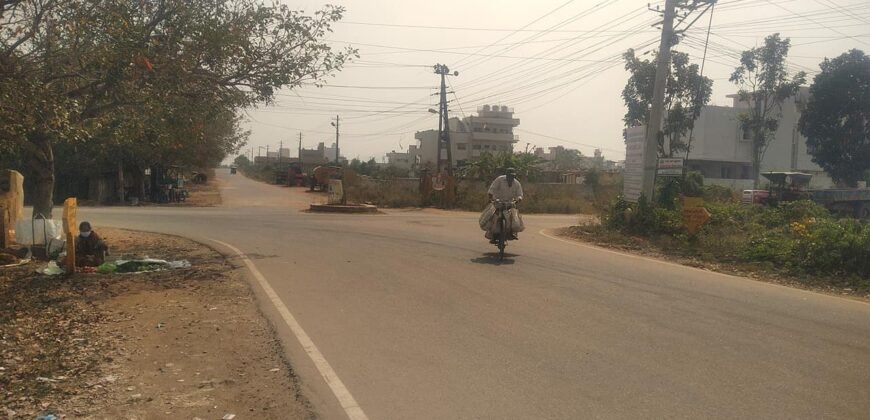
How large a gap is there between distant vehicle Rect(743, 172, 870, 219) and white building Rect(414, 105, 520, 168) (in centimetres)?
7528

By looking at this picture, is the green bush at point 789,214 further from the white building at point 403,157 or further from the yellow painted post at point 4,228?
the white building at point 403,157

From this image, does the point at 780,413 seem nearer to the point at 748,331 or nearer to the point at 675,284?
the point at 748,331

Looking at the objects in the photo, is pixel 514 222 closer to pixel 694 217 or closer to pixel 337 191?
pixel 694 217

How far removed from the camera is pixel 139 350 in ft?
20.4

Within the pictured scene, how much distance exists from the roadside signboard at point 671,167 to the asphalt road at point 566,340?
→ 17.7 ft

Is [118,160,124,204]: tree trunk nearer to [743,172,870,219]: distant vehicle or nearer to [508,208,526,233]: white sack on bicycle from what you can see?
[508,208,526,233]: white sack on bicycle

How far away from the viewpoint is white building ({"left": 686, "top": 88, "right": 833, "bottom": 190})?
1984 inches

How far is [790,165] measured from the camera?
53719 millimetres

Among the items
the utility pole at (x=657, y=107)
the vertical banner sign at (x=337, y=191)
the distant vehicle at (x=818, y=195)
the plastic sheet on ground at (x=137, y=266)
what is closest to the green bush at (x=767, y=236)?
the utility pole at (x=657, y=107)

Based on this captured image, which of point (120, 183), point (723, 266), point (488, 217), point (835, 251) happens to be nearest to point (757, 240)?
point (723, 266)

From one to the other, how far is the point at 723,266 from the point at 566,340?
23.1 ft

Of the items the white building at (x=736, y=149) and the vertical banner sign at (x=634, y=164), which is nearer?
the vertical banner sign at (x=634, y=164)

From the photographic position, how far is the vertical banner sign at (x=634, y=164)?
1800 centimetres

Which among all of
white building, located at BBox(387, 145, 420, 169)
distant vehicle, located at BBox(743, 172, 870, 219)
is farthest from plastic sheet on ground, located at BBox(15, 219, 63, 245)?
white building, located at BBox(387, 145, 420, 169)
